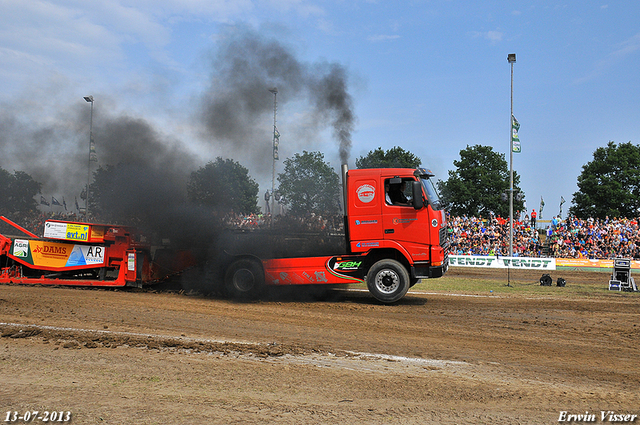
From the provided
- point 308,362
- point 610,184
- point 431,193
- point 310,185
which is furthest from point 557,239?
point 308,362

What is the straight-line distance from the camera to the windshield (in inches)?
410

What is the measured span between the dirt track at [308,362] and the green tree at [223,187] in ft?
13.3

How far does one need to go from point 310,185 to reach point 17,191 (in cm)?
1286

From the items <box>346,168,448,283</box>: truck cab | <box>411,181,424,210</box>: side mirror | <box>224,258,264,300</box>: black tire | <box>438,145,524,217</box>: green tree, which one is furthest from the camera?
<box>438,145,524,217</box>: green tree

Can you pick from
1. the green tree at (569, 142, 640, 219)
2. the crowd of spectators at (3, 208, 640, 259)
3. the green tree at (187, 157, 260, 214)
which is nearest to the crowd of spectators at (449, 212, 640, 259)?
the crowd of spectators at (3, 208, 640, 259)

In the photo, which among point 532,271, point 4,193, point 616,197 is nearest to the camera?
point 4,193

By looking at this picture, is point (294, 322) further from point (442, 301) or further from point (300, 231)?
point (442, 301)

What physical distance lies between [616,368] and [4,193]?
69.9ft

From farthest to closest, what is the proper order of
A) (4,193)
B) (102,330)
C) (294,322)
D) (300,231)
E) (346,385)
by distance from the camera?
(4,193) → (300,231) → (294,322) → (102,330) → (346,385)

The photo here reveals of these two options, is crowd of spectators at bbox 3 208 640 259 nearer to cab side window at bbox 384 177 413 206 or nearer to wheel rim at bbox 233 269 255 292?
cab side window at bbox 384 177 413 206

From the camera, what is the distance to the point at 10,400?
4383 mm

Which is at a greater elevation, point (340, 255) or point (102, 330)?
point (340, 255)

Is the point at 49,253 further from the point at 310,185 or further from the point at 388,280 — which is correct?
the point at 388,280

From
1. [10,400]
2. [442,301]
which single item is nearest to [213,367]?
[10,400]
